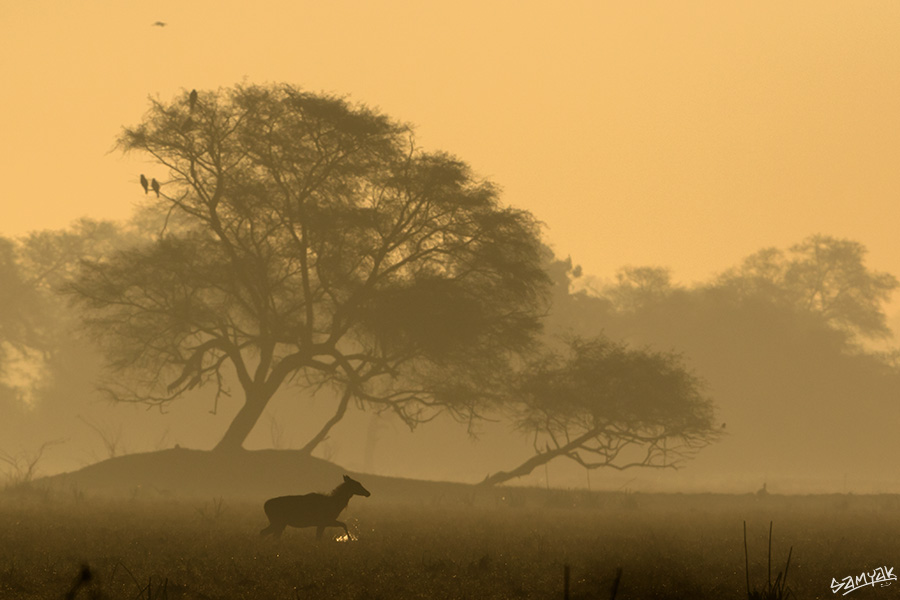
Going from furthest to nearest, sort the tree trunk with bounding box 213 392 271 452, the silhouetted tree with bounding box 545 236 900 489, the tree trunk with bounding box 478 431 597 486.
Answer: the silhouetted tree with bounding box 545 236 900 489, the tree trunk with bounding box 478 431 597 486, the tree trunk with bounding box 213 392 271 452

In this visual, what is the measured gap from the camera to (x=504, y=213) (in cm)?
3878

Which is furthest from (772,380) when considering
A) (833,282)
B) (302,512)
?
(302,512)

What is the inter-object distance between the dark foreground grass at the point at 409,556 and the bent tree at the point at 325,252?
40.6 ft

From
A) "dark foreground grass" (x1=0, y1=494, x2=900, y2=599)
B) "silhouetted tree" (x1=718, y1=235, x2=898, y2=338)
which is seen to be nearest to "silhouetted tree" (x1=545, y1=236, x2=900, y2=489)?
"silhouetted tree" (x1=718, y1=235, x2=898, y2=338)

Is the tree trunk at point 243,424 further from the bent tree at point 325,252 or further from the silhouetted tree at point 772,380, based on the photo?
the silhouetted tree at point 772,380

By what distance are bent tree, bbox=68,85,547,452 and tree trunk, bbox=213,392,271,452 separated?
5cm

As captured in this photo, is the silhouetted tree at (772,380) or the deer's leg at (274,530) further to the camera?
the silhouetted tree at (772,380)

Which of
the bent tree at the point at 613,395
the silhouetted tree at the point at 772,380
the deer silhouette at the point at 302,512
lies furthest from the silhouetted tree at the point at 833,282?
the deer silhouette at the point at 302,512

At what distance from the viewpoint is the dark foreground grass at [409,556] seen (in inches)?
497

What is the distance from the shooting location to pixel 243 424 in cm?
3941

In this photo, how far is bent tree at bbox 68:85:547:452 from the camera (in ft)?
123

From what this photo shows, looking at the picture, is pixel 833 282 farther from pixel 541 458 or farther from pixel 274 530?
pixel 274 530

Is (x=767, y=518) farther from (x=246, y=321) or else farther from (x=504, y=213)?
(x=246, y=321)

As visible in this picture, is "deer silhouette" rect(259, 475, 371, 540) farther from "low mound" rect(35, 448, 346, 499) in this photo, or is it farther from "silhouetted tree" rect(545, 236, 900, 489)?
"silhouetted tree" rect(545, 236, 900, 489)
